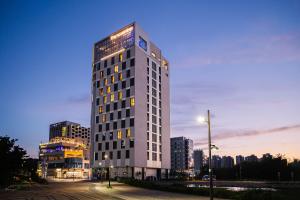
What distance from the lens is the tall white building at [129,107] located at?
10012 cm

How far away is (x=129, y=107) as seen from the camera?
10138 centimetres

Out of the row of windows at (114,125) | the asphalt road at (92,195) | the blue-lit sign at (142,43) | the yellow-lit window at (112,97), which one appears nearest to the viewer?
the asphalt road at (92,195)

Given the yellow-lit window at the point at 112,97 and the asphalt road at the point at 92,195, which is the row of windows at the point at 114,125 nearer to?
the yellow-lit window at the point at 112,97

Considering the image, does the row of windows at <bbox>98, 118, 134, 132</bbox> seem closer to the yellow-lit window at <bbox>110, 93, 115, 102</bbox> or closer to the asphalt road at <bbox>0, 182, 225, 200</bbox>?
the yellow-lit window at <bbox>110, 93, 115, 102</bbox>

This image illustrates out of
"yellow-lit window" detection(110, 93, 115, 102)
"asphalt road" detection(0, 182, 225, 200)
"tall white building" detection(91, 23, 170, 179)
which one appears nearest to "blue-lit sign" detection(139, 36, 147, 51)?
"tall white building" detection(91, 23, 170, 179)

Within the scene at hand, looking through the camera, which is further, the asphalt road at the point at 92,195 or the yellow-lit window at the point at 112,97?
the yellow-lit window at the point at 112,97

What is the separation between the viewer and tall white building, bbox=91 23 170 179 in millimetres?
100125

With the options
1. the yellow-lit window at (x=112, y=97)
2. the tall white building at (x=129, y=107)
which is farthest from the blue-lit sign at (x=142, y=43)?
the yellow-lit window at (x=112, y=97)

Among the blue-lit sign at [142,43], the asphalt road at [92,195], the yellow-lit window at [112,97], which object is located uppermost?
the blue-lit sign at [142,43]

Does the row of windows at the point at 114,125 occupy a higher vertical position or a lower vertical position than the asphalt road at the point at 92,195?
higher

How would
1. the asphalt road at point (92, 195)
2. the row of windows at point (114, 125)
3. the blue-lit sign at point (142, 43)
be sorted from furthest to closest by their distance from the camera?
the blue-lit sign at point (142, 43) < the row of windows at point (114, 125) < the asphalt road at point (92, 195)

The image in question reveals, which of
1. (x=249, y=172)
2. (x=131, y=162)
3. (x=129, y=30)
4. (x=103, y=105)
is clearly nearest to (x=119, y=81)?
(x=103, y=105)

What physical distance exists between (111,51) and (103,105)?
67.3ft

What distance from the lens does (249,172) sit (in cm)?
10831
